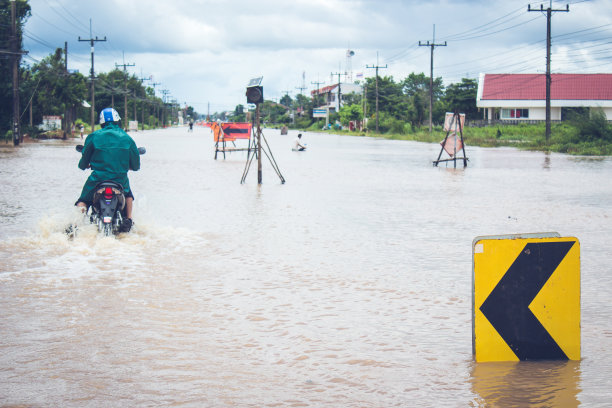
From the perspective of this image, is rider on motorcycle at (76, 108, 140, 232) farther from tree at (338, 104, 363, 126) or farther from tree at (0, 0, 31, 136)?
tree at (338, 104, 363, 126)

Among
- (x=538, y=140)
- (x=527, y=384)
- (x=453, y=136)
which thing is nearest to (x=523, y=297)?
(x=527, y=384)

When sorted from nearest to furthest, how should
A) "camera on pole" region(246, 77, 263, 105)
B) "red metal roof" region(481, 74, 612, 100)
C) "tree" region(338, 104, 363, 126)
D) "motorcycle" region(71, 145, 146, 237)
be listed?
"motorcycle" region(71, 145, 146, 237) → "camera on pole" region(246, 77, 263, 105) → "red metal roof" region(481, 74, 612, 100) → "tree" region(338, 104, 363, 126)

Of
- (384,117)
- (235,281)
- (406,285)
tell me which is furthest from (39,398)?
(384,117)

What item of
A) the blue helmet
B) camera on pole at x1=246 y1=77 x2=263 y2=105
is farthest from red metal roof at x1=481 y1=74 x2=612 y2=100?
the blue helmet

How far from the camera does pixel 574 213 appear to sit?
1321cm

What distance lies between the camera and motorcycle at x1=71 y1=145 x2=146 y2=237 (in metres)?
9.21

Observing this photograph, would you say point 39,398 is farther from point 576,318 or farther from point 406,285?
point 406,285

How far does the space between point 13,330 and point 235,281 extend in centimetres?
242

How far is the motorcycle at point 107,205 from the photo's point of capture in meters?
9.21

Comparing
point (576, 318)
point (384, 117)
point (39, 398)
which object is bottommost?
point (39, 398)

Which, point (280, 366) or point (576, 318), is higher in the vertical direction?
point (576, 318)

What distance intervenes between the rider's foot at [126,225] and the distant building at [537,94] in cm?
7241

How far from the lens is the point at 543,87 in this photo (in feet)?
260

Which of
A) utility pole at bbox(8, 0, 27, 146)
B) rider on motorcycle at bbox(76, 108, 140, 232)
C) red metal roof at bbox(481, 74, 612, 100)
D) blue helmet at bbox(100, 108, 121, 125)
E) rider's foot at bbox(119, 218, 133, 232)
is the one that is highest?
red metal roof at bbox(481, 74, 612, 100)
